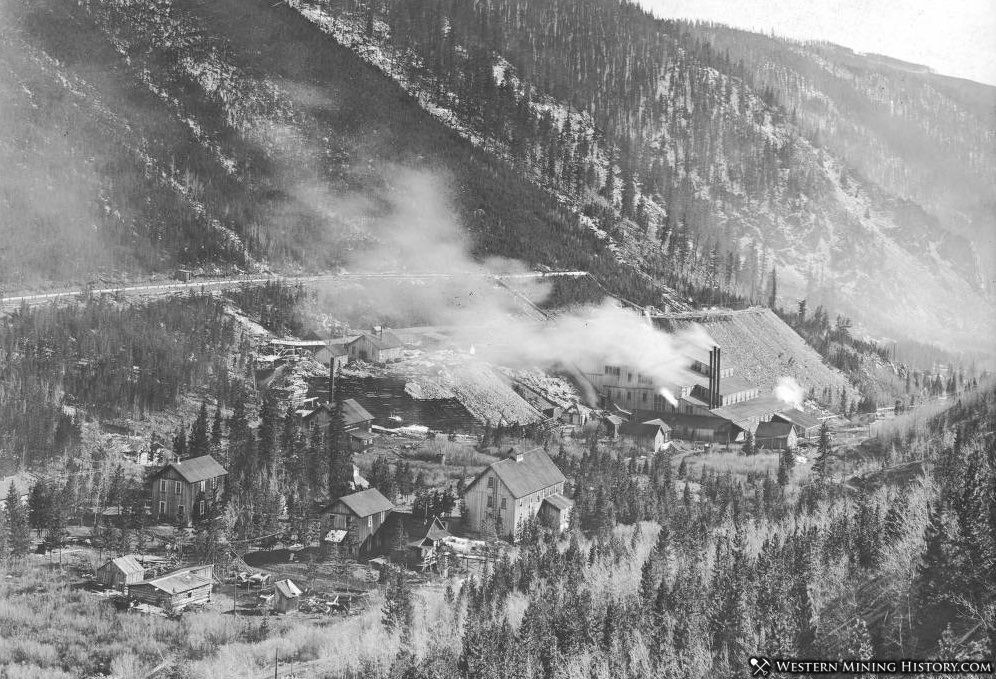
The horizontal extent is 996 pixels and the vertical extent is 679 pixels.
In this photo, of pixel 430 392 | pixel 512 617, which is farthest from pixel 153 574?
pixel 430 392

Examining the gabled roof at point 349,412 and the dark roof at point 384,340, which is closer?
the gabled roof at point 349,412

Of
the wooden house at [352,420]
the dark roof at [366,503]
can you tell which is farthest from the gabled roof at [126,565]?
the wooden house at [352,420]

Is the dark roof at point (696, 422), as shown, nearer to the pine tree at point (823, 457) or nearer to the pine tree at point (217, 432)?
the pine tree at point (823, 457)

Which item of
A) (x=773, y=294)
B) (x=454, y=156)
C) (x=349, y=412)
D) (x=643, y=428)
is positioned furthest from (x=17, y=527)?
(x=773, y=294)

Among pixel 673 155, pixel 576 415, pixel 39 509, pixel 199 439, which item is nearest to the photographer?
pixel 39 509

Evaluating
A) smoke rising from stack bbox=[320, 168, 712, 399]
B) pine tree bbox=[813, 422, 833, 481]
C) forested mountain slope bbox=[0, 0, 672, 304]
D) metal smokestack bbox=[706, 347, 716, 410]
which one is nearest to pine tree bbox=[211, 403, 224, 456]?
smoke rising from stack bbox=[320, 168, 712, 399]

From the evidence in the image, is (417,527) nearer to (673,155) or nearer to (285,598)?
(285,598)
